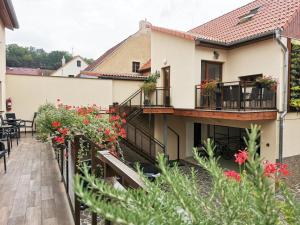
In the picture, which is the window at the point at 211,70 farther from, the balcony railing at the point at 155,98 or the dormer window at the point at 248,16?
the dormer window at the point at 248,16

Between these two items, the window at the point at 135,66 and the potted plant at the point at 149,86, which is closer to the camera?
the potted plant at the point at 149,86

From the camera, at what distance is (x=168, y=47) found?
11227mm

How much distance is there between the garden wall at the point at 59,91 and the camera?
11986mm

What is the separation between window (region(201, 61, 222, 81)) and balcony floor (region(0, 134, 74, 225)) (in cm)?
656

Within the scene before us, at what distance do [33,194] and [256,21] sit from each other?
389 inches

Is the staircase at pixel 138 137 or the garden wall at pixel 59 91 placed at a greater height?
the garden wall at pixel 59 91

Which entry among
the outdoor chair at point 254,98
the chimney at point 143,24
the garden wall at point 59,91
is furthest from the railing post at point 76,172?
the chimney at point 143,24

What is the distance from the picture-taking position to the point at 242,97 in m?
7.71

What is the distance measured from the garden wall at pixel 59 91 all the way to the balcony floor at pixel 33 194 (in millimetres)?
6779

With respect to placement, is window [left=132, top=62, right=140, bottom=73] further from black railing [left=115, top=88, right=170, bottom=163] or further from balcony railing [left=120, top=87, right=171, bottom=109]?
black railing [left=115, top=88, right=170, bottom=163]

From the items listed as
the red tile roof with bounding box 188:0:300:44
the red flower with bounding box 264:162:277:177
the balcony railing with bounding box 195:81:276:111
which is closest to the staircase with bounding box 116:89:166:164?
the balcony railing with bounding box 195:81:276:111

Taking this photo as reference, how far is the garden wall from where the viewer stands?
1199 cm

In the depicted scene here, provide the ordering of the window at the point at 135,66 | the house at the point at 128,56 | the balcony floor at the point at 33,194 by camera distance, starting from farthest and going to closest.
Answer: the window at the point at 135,66 < the house at the point at 128,56 < the balcony floor at the point at 33,194

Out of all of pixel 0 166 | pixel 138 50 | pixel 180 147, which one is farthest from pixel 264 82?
pixel 138 50
